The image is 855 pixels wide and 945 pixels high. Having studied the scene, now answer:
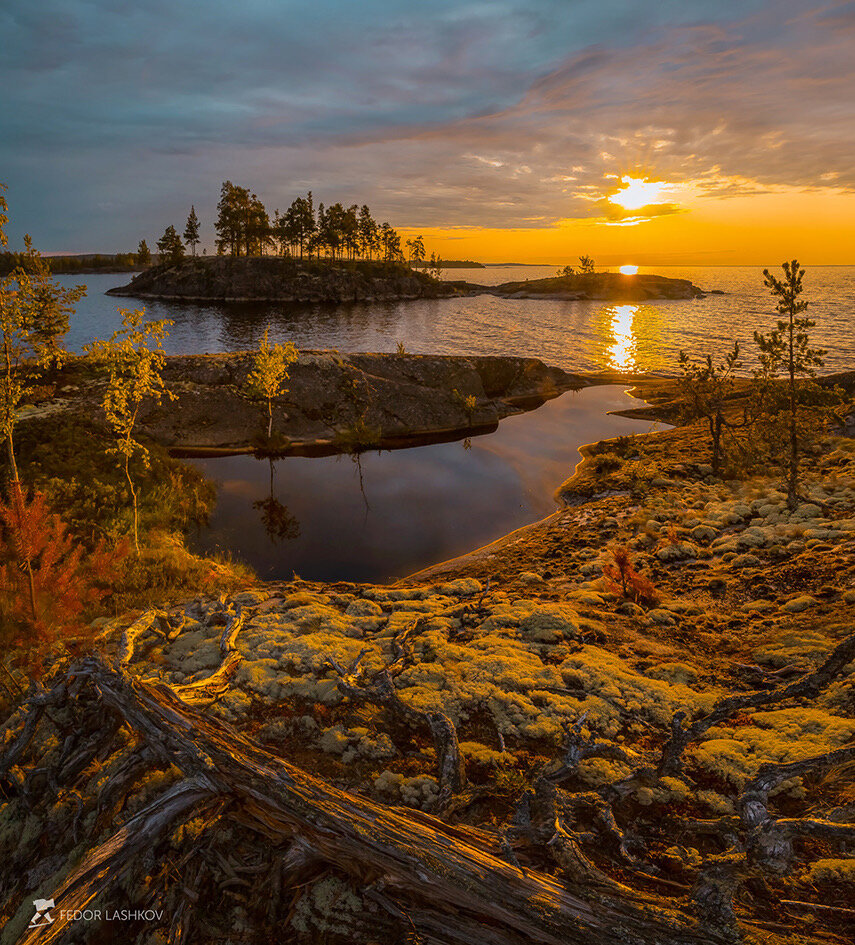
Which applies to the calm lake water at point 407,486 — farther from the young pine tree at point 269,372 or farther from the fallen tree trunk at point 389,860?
the fallen tree trunk at point 389,860

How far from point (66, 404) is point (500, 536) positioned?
85.5 feet

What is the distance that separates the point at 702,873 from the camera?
4.43 meters

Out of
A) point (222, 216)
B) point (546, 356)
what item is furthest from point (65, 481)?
point (222, 216)

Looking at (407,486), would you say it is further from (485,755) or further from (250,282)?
(250,282)

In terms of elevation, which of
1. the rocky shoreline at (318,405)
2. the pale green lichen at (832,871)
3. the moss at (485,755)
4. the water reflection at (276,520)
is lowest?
the water reflection at (276,520)

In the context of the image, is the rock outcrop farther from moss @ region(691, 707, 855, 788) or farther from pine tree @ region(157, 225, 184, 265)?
moss @ region(691, 707, 855, 788)

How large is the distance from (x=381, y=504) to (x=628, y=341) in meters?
77.8

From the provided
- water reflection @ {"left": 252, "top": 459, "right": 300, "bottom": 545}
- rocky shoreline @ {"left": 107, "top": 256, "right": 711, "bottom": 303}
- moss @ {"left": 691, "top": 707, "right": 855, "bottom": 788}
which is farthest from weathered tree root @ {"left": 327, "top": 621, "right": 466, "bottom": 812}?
rocky shoreline @ {"left": 107, "top": 256, "right": 711, "bottom": 303}

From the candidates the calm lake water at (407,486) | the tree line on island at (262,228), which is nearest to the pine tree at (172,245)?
the tree line on island at (262,228)

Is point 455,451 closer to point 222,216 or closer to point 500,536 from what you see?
point 500,536

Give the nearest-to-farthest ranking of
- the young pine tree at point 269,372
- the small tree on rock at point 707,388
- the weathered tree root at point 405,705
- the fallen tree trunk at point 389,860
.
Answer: the fallen tree trunk at point 389,860 → the weathered tree root at point 405,705 → the small tree on rock at point 707,388 → the young pine tree at point 269,372

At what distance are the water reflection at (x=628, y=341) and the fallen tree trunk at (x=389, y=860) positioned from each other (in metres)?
66.8

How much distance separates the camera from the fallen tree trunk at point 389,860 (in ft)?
13.2

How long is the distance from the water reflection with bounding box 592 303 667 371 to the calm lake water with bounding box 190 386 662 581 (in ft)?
119
